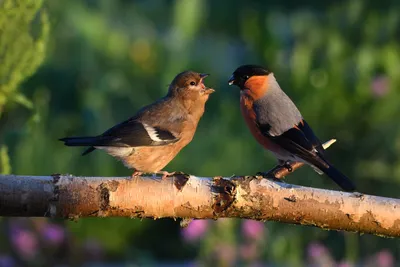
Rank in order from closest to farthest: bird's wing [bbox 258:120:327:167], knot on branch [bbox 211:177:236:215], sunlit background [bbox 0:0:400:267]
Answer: knot on branch [bbox 211:177:236:215], bird's wing [bbox 258:120:327:167], sunlit background [bbox 0:0:400:267]

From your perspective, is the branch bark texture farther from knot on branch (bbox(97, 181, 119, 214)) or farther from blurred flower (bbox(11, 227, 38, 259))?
blurred flower (bbox(11, 227, 38, 259))

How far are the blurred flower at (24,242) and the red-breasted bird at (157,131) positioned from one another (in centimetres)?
218

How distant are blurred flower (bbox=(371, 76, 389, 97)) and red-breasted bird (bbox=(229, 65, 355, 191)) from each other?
2698mm

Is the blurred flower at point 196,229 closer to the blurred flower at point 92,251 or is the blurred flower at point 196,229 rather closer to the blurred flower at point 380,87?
the blurred flower at point 92,251

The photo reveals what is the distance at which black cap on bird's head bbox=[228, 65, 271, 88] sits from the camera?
4320 mm

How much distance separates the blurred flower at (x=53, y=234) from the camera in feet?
18.2

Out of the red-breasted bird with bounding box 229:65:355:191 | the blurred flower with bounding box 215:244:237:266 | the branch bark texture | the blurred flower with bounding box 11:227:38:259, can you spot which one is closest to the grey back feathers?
the red-breasted bird with bounding box 229:65:355:191

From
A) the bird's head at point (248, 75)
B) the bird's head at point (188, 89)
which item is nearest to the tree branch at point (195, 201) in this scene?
the bird's head at point (188, 89)

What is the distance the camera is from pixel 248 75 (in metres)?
4.33

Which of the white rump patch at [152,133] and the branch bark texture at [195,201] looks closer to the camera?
the branch bark texture at [195,201]

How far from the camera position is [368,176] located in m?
6.79

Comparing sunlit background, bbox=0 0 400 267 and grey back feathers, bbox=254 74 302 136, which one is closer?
grey back feathers, bbox=254 74 302 136

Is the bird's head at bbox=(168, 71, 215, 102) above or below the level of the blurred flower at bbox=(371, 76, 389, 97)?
below

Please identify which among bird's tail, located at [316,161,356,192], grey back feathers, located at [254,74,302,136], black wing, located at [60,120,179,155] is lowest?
Result: bird's tail, located at [316,161,356,192]
